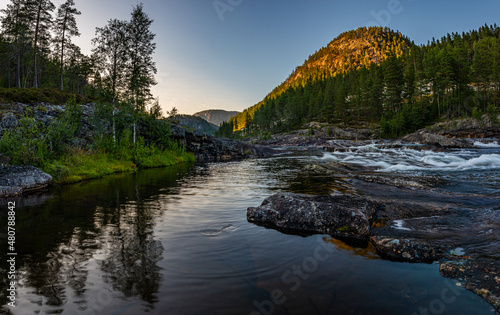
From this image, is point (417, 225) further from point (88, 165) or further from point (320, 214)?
point (88, 165)

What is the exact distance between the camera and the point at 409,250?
4496 mm

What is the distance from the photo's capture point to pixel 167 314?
301cm

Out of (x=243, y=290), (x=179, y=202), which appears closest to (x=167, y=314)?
(x=243, y=290)

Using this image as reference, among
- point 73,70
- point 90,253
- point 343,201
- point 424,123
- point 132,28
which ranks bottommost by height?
point 90,253

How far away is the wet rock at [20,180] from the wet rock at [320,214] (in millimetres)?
11615

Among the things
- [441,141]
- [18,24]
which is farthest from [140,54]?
[441,141]

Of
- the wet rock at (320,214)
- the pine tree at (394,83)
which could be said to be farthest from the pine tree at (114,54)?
the pine tree at (394,83)

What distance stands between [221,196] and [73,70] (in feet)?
283

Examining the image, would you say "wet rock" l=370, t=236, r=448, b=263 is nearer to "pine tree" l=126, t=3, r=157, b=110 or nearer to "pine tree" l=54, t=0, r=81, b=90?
"pine tree" l=126, t=3, r=157, b=110

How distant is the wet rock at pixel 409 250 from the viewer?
4387 mm

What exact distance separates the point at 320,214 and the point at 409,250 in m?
2.21

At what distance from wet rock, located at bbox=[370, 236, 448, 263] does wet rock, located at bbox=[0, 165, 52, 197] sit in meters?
15.1

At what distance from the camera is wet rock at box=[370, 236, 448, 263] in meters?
4.39

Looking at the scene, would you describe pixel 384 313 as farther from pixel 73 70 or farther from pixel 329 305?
pixel 73 70
